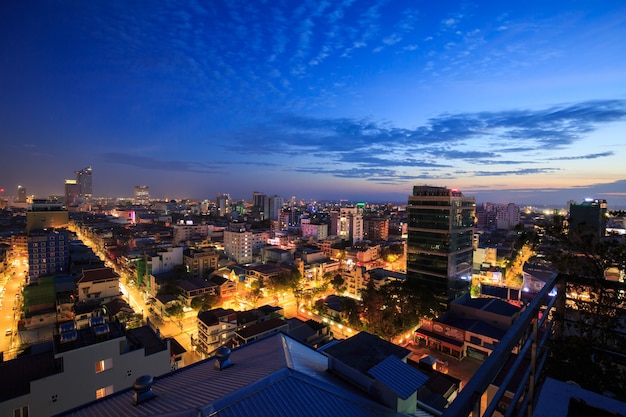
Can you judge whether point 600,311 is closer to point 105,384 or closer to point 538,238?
point 538,238

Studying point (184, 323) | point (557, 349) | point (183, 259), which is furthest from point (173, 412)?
point (183, 259)

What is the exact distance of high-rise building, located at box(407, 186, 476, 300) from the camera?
1534 centimetres

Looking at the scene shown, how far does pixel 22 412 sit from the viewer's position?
554 cm

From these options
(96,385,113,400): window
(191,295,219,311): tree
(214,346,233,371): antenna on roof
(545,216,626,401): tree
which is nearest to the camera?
(545,216,626,401): tree

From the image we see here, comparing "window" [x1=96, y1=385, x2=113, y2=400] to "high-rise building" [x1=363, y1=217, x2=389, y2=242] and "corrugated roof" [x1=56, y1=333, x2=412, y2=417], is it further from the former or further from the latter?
"high-rise building" [x1=363, y1=217, x2=389, y2=242]

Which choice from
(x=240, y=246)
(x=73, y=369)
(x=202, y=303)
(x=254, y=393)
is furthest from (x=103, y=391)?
(x=240, y=246)

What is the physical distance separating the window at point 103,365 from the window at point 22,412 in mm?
1112

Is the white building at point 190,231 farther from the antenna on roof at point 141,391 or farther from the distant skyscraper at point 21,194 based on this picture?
the distant skyscraper at point 21,194

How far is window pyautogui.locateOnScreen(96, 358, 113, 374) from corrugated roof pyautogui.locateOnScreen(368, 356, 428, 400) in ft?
19.6

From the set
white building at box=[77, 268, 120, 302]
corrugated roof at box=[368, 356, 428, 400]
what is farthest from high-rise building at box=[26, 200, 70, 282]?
corrugated roof at box=[368, 356, 428, 400]

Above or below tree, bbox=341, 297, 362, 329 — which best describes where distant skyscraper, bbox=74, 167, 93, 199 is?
above

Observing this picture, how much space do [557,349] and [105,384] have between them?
312 inches

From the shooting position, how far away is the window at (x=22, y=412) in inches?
215

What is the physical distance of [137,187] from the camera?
108 metres
